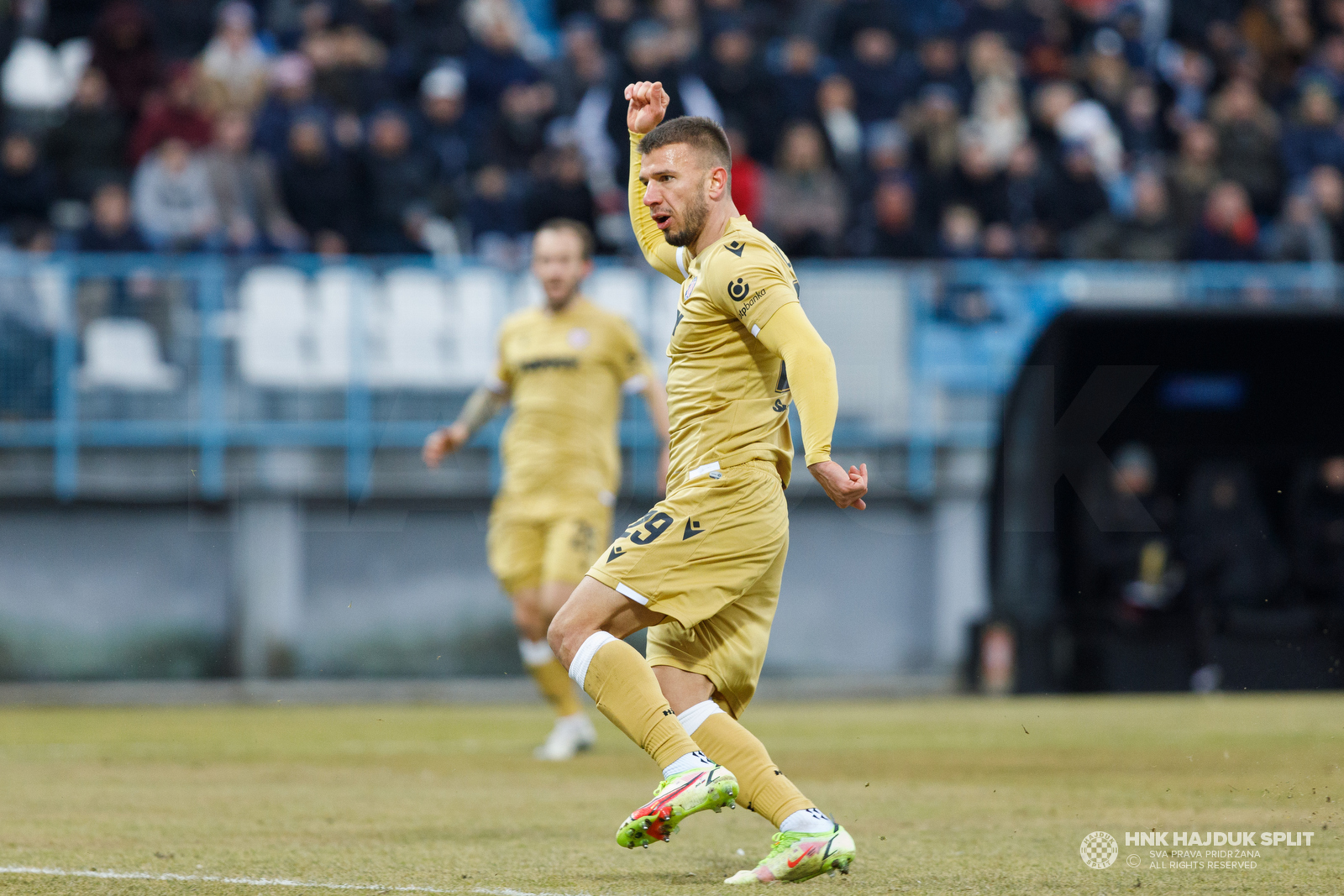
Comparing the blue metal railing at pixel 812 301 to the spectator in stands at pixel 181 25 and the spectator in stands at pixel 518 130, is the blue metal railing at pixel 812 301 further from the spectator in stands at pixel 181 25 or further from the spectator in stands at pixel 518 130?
the spectator in stands at pixel 181 25

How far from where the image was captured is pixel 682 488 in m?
5.55

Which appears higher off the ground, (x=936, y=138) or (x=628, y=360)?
(x=936, y=138)

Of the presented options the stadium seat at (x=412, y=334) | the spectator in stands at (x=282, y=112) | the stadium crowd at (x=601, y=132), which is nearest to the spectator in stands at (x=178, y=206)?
the stadium crowd at (x=601, y=132)

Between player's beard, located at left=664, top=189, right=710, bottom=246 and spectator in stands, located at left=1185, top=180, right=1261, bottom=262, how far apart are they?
12.1 meters

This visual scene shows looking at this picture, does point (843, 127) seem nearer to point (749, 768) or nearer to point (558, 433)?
point (558, 433)

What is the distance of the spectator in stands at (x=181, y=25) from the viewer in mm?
17531

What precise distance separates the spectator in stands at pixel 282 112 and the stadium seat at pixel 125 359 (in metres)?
1.99

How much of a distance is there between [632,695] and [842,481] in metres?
0.91

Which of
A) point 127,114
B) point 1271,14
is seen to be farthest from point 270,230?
point 1271,14

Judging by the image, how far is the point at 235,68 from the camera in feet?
53.7

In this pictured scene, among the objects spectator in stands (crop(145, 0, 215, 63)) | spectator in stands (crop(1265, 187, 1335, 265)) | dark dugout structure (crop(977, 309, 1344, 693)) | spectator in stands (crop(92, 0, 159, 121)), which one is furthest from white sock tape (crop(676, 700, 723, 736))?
spectator in stands (crop(145, 0, 215, 63))

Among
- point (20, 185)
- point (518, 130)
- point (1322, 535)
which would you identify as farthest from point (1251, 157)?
point (20, 185)

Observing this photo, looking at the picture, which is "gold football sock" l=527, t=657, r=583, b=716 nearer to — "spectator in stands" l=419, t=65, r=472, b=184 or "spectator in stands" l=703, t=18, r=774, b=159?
Answer: "spectator in stands" l=419, t=65, r=472, b=184

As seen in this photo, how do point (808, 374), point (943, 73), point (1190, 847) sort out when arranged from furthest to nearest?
point (943, 73)
point (1190, 847)
point (808, 374)
